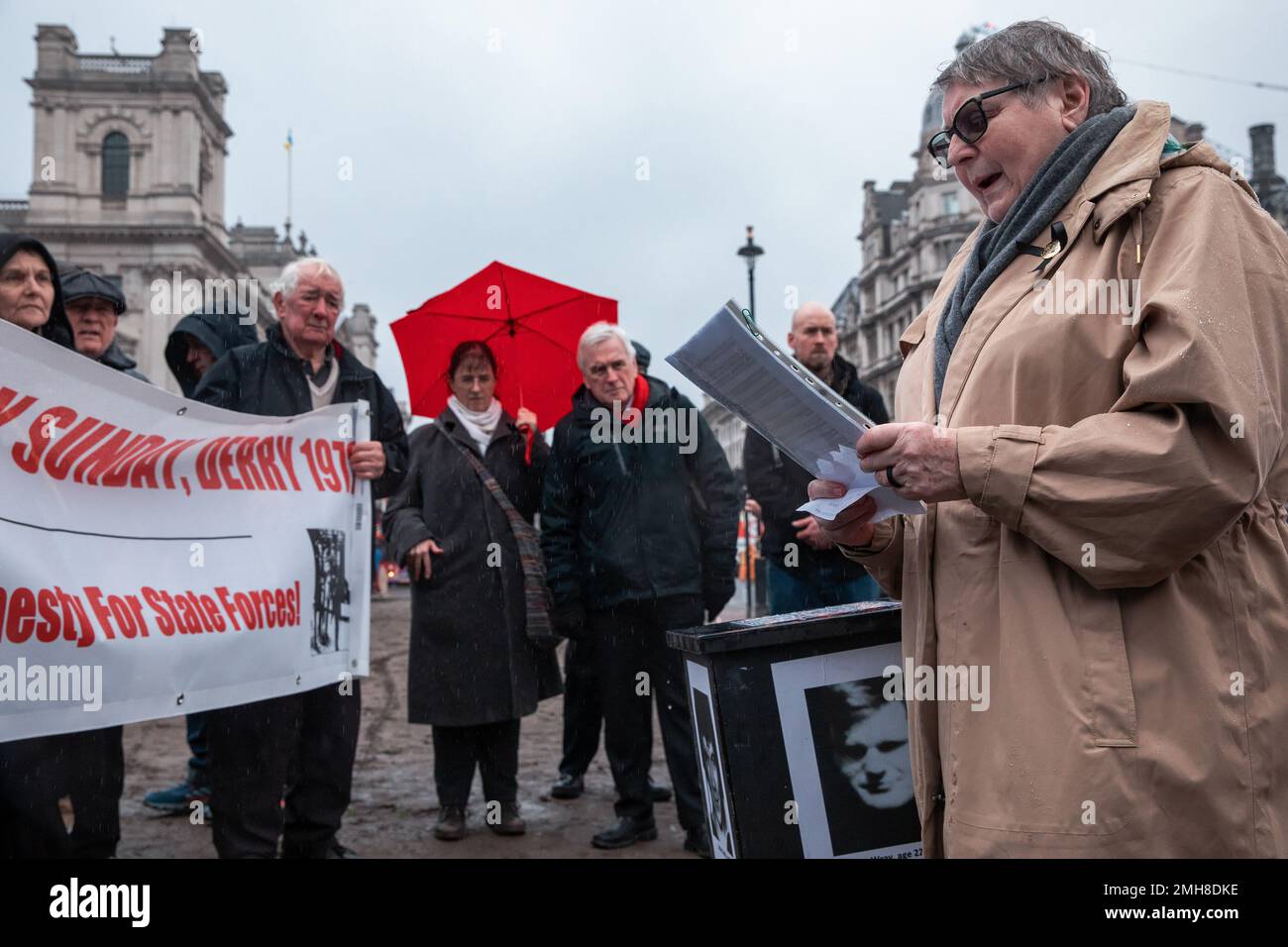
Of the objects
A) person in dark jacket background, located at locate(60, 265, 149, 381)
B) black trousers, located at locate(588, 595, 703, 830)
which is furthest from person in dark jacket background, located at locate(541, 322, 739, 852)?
person in dark jacket background, located at locate(60, 265, 149, 381)

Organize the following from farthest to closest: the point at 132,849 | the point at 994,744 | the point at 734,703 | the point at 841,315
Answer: the point at 841,315 → the point at 132,849 → the point at 734,703 → the point at 994,744

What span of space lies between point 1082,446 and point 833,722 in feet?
4.00

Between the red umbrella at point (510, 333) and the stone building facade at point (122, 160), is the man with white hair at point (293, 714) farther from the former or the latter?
the stone building facade at point (122, 160)

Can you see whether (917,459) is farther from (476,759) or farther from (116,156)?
(116,156)

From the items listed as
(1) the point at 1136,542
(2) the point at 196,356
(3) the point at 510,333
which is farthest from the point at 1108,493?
(2) the point at 196,356

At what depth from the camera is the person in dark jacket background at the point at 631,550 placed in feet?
15.2

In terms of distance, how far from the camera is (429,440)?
16.7ft

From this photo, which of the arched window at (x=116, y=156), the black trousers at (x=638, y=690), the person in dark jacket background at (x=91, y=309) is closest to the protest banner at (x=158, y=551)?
the black trousers at (x=638, y=690)

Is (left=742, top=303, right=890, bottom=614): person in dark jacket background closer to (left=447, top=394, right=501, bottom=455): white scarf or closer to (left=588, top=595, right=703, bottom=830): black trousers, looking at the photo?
(left=588, top=595, right=703, bottom=830): black trousers

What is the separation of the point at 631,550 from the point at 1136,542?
3158 millimetres

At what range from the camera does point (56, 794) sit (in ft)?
9.74

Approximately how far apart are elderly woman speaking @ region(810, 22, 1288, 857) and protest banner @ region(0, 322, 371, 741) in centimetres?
237
